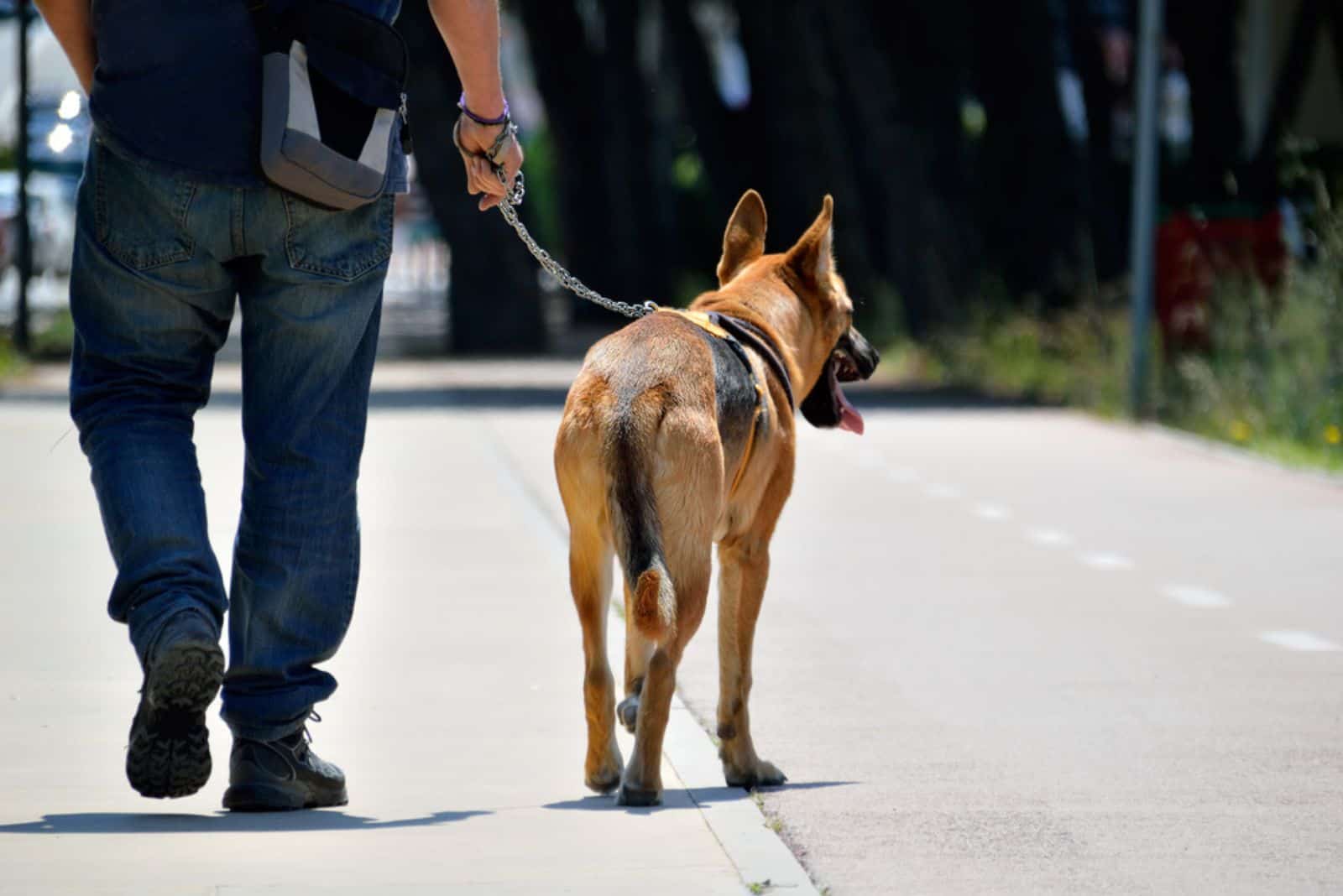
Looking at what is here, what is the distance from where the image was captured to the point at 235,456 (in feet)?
50.5

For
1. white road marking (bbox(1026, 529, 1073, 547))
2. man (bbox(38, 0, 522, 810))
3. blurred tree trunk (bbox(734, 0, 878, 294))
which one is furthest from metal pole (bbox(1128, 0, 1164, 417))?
man (bbox(38, 0, 522, 810))

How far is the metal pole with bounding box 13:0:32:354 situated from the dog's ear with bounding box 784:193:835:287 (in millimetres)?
18106

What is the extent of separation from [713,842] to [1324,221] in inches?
453

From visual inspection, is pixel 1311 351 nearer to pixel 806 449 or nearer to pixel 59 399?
pixel 806 449

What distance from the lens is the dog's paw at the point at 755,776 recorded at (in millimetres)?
6184

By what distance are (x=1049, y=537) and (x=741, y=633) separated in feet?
19.4

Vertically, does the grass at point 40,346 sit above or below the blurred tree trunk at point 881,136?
below

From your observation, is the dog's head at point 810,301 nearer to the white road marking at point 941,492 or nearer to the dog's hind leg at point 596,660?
the dog's hind leg at point 596,660

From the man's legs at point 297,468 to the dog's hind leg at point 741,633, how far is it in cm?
103

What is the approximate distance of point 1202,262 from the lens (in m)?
19.4

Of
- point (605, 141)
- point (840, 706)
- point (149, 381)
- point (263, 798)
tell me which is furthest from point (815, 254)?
point (605, 141)

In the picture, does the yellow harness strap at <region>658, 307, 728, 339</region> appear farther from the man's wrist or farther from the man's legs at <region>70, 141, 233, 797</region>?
the man's legs at <region>70, 141, 233, 797</region>

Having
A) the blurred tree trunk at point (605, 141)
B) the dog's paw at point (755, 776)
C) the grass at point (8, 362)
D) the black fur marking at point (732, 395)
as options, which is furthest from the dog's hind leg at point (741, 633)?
the blurred tree trunk at point (605, 141)

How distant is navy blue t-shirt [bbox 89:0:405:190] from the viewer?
5320 millimetres
